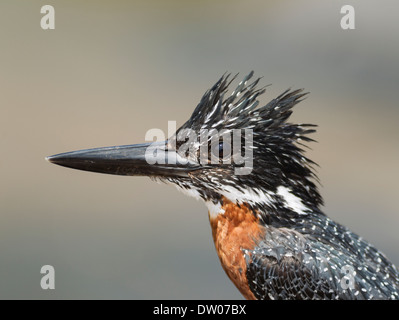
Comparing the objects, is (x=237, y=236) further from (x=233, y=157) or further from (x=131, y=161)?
(x=131, y=161)

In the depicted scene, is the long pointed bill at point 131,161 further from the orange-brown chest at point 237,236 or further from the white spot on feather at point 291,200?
the white spot on feather at point 291,200

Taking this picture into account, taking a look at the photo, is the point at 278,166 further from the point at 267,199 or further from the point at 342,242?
the point at 342,242

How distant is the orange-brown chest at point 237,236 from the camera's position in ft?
7.45

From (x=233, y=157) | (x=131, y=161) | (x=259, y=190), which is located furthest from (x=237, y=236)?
(x=131, y=161)

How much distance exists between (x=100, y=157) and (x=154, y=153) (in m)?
0.24

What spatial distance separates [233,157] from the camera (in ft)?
7.32

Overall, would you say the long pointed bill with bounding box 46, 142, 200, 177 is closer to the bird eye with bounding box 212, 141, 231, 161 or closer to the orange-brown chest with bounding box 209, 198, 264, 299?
the bird eye with bounding box 212, 141, 231, 161

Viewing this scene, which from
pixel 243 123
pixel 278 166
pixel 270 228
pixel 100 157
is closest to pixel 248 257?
pixel 270 228

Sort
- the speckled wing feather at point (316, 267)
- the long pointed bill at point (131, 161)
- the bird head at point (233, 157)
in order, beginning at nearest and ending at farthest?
the speckled wing feather at point (316, 267)
the bird head at point (233, 157)
the long pointed bill at point (131, 161)

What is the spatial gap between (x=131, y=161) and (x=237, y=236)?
0.57 meters

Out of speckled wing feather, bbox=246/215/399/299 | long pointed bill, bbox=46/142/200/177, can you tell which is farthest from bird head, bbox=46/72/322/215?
speckled wing feather, bbox=246/215/399/299

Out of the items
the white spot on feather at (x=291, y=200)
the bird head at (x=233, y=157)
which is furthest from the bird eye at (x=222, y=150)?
the white spot on feather at (x=291, y=200)

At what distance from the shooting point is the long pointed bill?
235cm

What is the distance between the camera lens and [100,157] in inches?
93.0
